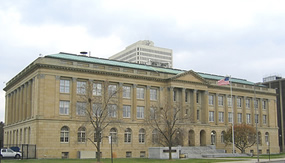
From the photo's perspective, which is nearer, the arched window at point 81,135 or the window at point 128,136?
the arched window at point 81,135

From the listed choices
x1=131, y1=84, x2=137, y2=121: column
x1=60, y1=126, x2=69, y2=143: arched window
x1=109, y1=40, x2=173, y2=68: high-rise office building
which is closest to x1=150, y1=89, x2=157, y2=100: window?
x1=131, y1=84, x2=137, y2=121: column

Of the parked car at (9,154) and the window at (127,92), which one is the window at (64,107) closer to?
the parked car at (9,154)

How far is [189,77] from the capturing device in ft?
252

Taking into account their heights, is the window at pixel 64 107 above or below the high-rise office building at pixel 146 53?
below

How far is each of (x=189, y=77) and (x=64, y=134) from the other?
2944cm

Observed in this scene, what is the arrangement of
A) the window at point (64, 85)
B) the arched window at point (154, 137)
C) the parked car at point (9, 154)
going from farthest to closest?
the arched window at point (154, 137)
the window at point (64, 85)
the parked car at point (9, 154)

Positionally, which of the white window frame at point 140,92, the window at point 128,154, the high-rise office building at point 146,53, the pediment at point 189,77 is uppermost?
the high-rise office building at point 146,53

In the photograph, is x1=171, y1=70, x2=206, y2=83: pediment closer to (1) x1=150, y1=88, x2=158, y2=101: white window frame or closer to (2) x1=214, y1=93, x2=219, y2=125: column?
(1) x1=150, y1=88, x2=158, y2=101: white window frame

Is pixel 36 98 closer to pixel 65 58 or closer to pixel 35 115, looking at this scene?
pixel 35 115

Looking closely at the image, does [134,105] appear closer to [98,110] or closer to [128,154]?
[128,154]

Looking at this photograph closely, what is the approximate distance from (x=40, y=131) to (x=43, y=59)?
11.8 meters

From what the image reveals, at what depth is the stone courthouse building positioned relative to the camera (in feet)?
197

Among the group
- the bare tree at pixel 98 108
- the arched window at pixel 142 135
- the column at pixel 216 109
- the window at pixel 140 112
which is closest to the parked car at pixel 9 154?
the bare tree at pixel 98 108

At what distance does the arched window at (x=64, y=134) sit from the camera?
200 feet
